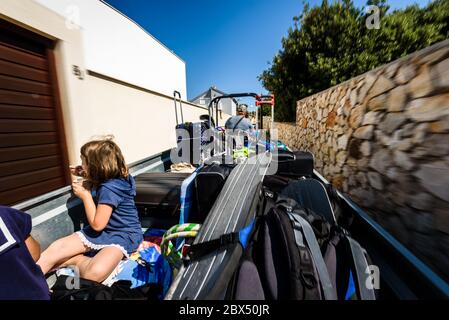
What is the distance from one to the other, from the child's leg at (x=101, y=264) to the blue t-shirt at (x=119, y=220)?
0.08 meters

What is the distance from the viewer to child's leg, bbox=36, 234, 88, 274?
125cm

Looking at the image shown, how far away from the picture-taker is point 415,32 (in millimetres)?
7711

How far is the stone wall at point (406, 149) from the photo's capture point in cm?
136

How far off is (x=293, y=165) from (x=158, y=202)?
1677mm

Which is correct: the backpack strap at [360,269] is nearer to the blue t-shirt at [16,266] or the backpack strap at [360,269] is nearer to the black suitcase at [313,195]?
the black suitcase at [313,195]

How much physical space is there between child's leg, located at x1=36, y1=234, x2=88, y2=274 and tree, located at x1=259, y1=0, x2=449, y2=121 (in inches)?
360

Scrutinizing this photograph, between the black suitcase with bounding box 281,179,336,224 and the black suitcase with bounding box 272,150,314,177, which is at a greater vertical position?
the black suitcase with bounding box 272,150,314,177

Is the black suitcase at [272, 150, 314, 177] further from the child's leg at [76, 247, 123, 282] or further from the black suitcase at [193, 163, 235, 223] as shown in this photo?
the child's leg at [76, 247, 123, 282]

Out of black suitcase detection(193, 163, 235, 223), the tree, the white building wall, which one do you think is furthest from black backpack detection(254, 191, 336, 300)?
the tree

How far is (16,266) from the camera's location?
0.73 m

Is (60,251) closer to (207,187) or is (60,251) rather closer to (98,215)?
(98,215)

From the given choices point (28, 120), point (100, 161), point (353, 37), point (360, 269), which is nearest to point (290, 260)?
point (360, 269)

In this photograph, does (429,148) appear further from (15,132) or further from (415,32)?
(415,32)

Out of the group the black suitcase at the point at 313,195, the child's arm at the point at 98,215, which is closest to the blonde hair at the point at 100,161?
the child's arm at the point at 98,215
